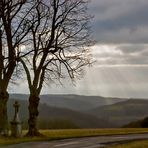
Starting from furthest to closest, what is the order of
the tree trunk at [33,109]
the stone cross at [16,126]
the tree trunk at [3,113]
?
the tree trunk at [33,109] → the tree trunk at [3,113] → the stone cross at [16,126]

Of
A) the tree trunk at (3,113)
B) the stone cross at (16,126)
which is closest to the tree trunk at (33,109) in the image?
the tree trunk at (3,113)

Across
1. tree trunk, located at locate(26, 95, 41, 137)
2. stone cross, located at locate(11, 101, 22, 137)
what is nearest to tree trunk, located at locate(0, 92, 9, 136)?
stone cross, located at locate(11, 101, 22, 137)

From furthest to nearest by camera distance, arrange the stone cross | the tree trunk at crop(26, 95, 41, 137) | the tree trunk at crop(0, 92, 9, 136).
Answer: the tree trunk at crop(26, 95, 41, 137), the tree trunk at crop(0, 92, 9, 136), the stone cross

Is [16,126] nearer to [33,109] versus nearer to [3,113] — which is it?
[3,113]

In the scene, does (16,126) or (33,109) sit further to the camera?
(33,109)

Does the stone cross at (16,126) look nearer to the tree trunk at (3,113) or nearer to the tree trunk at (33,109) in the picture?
the tree trunk at (3,113)

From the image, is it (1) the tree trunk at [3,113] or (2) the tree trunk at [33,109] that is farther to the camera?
(2) the tree trunk at [33,109]

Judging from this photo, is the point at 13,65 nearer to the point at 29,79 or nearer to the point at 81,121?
the point at 29,79

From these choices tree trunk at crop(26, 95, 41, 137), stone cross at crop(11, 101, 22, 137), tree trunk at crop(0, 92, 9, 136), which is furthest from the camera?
tree trunk at crop(26, 95, 41, 137)

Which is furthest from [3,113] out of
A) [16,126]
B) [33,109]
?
[33,109]

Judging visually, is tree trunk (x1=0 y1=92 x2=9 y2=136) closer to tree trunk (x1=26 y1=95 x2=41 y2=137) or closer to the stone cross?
the stone cross

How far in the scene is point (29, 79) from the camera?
4959cm

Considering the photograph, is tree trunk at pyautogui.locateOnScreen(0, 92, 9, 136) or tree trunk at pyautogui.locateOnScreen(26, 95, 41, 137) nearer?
tree trunk at pyautogui.locateOnScreen(0, 92, 9, 136)

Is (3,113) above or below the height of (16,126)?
above
